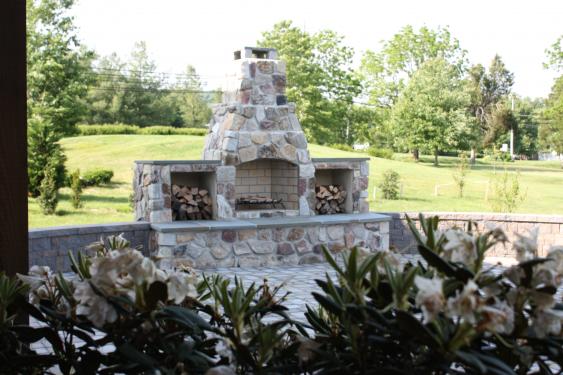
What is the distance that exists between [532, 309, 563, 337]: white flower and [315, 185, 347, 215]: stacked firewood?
789cm

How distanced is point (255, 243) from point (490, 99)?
27.0m

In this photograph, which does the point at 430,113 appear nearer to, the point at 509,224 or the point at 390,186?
the point at 390,186

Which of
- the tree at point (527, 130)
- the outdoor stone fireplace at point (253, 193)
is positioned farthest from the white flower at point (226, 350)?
the tree at point (527, 130)

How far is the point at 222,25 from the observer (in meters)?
33.1

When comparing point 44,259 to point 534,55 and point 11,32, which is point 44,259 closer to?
point 11,32

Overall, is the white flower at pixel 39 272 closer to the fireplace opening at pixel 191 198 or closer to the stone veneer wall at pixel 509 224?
the fireplace opening at pixel 191 198

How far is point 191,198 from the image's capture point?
8445 millimetres

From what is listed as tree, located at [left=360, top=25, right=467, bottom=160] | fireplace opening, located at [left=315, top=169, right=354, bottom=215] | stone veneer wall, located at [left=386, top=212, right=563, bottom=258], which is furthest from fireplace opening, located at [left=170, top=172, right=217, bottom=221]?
tree, located at [left=360, top=25, right=467, bottom=160]

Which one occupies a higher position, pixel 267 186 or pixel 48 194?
pixel 267 186

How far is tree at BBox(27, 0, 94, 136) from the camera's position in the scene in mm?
18312

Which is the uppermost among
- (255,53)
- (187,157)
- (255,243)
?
(255,53)

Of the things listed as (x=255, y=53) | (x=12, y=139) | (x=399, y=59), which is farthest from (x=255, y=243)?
(x=399, y=59)

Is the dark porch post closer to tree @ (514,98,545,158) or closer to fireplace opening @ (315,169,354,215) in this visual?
fireplace opening @ (315,169,354,215)

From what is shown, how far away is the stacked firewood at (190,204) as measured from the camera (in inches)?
332
